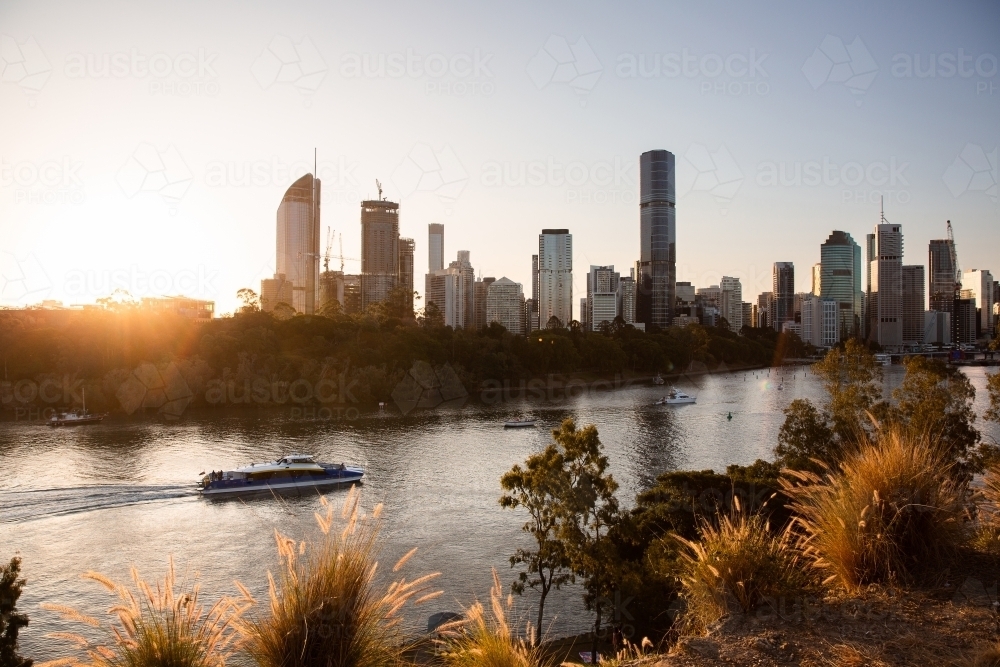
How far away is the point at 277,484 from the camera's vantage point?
2156cm

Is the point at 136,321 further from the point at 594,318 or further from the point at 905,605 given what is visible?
the point at 594,318

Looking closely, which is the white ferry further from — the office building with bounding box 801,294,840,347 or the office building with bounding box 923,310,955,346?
the office building with bounding box 801,294,840,347

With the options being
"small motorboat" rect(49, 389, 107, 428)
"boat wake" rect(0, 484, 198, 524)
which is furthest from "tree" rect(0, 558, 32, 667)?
"small motorboat" rect(49, 389, 107, 428)

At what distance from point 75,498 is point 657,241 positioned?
126 metres

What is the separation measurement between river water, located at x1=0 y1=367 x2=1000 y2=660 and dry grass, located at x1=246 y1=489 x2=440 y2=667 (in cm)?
492

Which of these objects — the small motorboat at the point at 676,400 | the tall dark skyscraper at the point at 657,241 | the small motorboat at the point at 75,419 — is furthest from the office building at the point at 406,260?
the small motorboat at the point at 75,419

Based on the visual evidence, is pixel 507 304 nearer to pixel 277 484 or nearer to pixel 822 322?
pixel 822 322

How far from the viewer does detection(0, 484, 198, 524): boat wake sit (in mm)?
18469

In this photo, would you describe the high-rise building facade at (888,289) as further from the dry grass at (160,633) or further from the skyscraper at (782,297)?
the dry grass at (160,633)

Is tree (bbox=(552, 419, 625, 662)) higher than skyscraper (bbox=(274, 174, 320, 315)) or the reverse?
the reverse

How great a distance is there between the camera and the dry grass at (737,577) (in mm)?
3543

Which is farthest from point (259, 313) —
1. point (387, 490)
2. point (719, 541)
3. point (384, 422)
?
point (719, 541)

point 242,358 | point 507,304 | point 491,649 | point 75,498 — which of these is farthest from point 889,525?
point 507,304

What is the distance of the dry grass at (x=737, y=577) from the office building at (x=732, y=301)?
15141 cm
